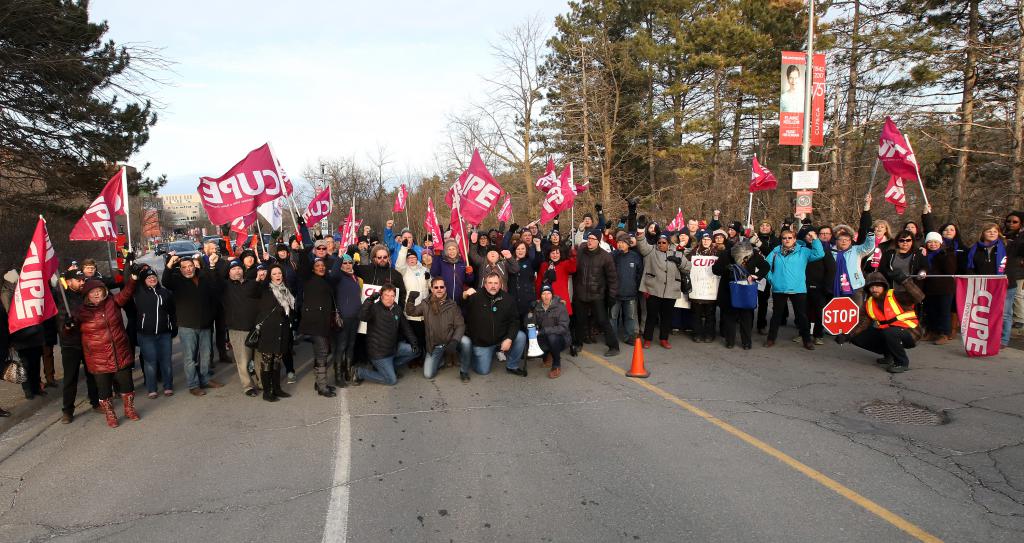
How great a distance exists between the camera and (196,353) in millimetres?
7758

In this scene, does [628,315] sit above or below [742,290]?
below

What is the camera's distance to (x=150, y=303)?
23.5 ft

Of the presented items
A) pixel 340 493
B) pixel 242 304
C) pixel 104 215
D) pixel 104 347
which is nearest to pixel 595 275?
pixel 242 304

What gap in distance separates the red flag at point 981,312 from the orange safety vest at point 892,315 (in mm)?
1053

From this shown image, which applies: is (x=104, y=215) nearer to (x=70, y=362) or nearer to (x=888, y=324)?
(x=70, y=362)

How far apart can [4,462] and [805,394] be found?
8324mm

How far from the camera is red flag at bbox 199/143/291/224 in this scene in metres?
8.49

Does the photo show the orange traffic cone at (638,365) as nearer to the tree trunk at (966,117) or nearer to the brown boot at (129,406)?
the brown boot at (129,406)

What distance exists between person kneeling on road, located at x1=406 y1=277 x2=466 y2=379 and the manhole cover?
4862 mm

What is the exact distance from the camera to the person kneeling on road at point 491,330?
7.97 m

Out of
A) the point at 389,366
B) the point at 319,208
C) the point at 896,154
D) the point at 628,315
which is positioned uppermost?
the point at 896,154

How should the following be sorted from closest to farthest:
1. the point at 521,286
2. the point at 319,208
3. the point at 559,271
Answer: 1. the point at 521,286
2. the point at 559,271
3. the point at 319,208

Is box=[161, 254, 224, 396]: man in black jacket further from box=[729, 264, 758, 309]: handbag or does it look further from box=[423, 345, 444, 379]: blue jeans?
box=[729, 264, 758, 309]: handbag

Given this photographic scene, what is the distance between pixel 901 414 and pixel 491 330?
4.77 m
